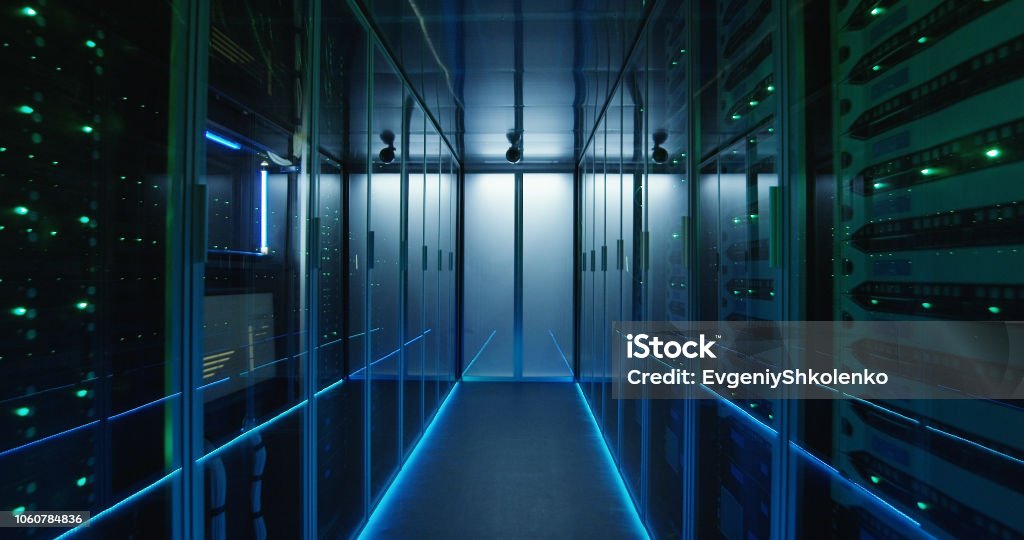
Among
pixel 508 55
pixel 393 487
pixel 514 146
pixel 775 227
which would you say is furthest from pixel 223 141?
pixel 514 146

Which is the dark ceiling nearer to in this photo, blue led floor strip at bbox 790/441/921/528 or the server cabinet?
the server cabinet

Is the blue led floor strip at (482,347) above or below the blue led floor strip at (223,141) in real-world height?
below

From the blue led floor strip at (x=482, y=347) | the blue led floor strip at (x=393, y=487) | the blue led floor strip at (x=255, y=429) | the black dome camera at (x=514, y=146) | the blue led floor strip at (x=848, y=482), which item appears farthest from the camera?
the blue led floor strip at (x=482, y=347)

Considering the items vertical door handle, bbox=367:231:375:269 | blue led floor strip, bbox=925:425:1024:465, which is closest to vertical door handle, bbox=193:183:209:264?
vertical door handle, bbox=367:231:375:269

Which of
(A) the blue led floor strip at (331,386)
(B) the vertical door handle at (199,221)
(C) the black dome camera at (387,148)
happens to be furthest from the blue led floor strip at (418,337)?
(B) the vertical door handle at (199,221)

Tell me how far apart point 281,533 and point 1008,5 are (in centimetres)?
240

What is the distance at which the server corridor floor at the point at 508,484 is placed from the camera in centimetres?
261

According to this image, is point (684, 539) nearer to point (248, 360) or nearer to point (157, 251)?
point (248, 360)

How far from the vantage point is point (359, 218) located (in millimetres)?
2662

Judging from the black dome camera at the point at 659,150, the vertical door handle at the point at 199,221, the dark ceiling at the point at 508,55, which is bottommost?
the vertical door handle at the point at 199,221

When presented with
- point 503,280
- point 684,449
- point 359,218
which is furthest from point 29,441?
point 503,280

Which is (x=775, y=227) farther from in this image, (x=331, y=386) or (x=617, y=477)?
(x=617, y=477)

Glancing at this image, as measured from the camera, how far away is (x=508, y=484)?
3.16 metres

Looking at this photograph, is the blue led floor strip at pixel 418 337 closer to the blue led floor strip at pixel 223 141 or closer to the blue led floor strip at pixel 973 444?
the blue led floor strip at pixel 223 141
